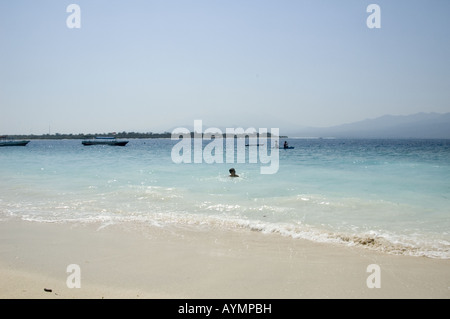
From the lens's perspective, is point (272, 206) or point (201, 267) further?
point (272, 206)

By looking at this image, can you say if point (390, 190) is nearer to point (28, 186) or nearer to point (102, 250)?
point (102, 250)

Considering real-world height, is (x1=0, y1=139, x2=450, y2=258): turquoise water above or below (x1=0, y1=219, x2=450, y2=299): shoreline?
below

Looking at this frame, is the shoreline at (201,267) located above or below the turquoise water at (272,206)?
above

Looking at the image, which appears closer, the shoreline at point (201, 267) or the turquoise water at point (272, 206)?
the shoreline at point (201, 267)

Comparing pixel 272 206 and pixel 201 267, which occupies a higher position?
pixel 201 267

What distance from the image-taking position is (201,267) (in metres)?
5.31

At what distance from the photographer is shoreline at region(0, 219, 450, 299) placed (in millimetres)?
4406

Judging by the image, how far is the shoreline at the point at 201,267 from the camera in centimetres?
441

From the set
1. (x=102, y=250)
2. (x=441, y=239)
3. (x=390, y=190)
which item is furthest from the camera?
(x=390, y=190)

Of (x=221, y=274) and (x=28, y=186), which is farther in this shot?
(x=28, y=186)

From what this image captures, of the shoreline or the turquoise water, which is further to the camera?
the turquoise water
